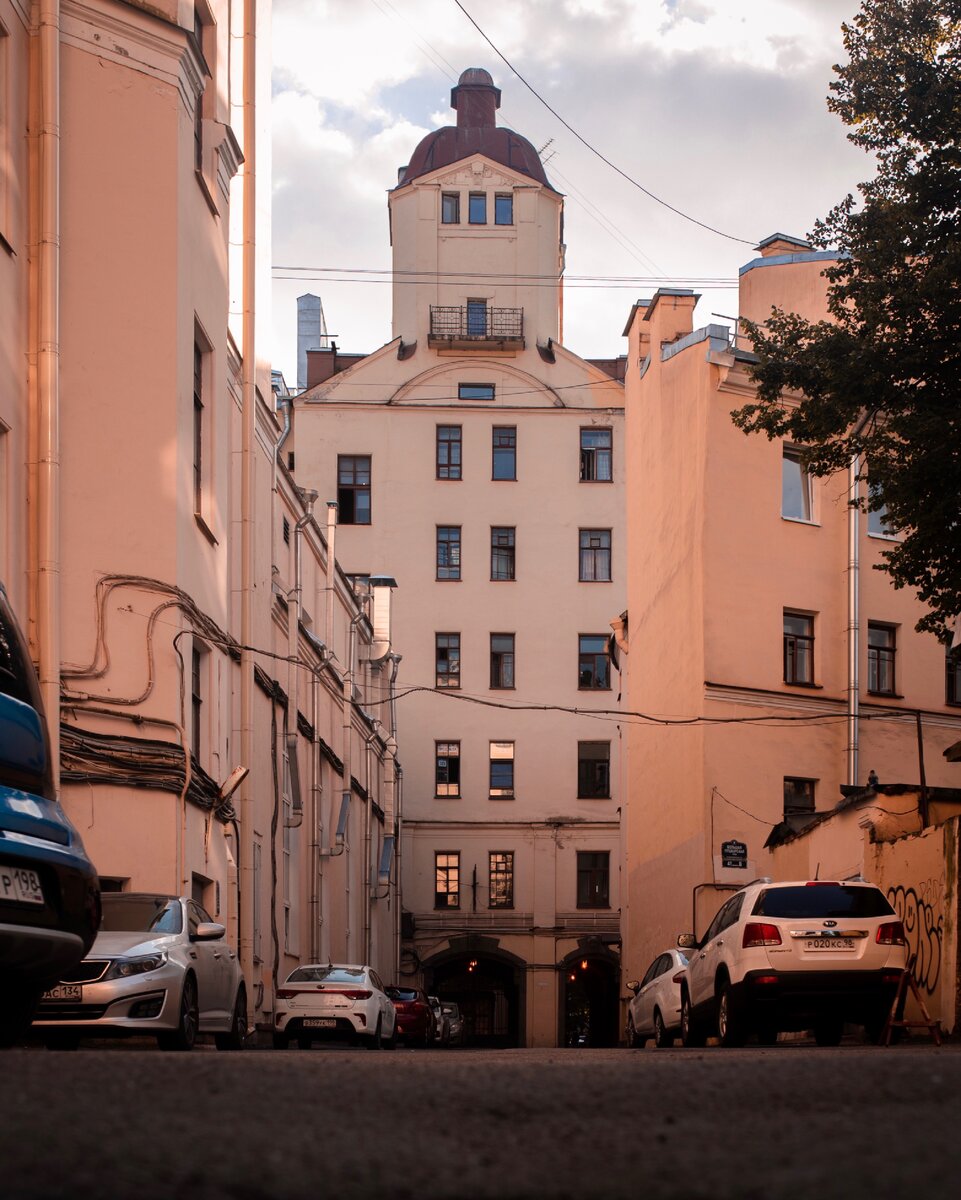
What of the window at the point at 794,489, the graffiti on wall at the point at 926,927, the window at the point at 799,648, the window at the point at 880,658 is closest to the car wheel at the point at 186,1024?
the graffiti on wall at the point at 926,927

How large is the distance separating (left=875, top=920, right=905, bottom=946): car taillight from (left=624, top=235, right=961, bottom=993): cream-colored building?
1532 cm

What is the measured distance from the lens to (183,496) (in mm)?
20516

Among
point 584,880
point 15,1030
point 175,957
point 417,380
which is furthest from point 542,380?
point 15,1030

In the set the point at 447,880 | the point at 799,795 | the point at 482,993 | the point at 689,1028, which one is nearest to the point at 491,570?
the point at 447,880

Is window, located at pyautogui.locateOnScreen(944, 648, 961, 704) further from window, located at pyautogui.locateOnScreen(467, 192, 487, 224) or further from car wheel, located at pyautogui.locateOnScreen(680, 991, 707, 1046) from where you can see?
window, located at pyautogui.locateOnScreen(467, 192, 487, 224)

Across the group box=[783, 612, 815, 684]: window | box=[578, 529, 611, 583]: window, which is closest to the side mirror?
box=[783, 612, 815, 684]: window

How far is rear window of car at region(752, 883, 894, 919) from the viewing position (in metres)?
18.1

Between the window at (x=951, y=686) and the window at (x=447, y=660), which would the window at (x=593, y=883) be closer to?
the window at (x=447, y=660)

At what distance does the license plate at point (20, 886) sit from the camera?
7.85 m

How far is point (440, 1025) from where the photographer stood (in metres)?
41.1

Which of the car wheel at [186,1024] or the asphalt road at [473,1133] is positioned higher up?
the asphalt road at [473,1133]

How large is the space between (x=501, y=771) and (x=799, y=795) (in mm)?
22836

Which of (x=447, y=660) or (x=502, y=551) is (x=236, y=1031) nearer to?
(x=447, y=660)

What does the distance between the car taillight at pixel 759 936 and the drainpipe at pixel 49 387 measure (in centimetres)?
696
